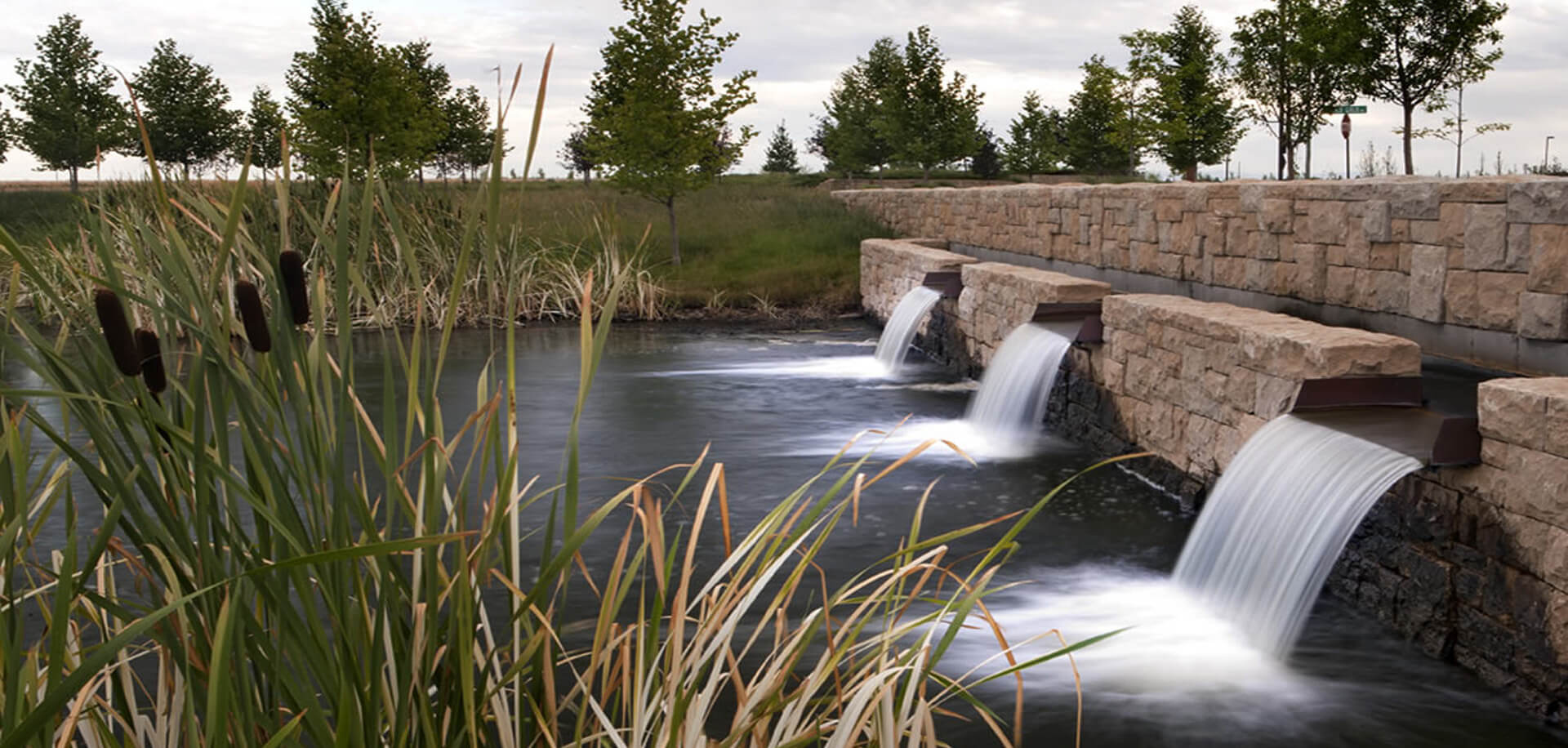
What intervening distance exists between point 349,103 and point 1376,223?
56.7 ft

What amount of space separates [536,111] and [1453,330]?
5256mm

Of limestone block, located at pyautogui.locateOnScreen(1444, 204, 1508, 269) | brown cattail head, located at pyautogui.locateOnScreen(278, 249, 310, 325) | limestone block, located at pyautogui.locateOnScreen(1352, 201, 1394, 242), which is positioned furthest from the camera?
limestone block, located at pyautogui.locateOnScreen(1352, 201, 1394, 242)

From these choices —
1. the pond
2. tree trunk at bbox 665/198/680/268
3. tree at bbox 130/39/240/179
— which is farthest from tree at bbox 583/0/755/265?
tree at bbox 130/39/240/179

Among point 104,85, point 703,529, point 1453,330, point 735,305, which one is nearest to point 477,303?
point 735,305

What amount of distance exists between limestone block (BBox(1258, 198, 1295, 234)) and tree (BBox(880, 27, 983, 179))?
81.0 feet

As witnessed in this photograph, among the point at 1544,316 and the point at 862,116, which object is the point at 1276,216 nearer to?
the point at 1544,316

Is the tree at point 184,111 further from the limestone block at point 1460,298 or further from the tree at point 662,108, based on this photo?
the limestone block at point 1460,298

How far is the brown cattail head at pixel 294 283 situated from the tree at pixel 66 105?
36.5 metres

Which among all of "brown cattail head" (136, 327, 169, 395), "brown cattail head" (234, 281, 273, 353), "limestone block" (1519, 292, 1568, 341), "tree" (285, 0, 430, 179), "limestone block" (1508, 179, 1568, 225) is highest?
"tree" (285, 0, 430, 179)

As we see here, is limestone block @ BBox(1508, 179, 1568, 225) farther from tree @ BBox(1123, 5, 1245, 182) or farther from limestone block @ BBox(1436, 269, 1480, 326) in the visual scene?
tree @ BBox(1123, 5, 1245, 182)

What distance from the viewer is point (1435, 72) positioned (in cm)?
2691

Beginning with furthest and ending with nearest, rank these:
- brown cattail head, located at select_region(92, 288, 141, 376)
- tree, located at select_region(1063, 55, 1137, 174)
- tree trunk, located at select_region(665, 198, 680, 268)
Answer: tree, located at select_region(1063, 55, 1137, 174), tree trunk, located at select_region(665, 198, 680, 268), brown cattail head, located at select_region(92, 288, 141, 376)

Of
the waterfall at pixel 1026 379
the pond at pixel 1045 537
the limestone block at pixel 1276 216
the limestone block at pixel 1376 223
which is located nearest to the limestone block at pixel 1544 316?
the limestone block at pixel 1376 223

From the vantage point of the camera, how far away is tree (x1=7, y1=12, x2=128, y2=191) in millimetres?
34062
